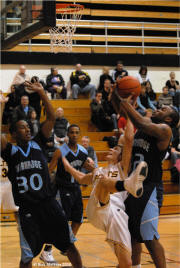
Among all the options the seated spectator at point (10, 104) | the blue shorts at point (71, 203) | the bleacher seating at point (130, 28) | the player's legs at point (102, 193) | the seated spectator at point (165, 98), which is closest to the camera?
the player's legs at point (102, 193)

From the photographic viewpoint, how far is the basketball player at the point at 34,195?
4.82 meters

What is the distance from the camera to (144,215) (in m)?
4.82

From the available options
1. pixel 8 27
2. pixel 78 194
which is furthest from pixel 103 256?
pixel 8 27

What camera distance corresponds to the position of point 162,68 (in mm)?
17031

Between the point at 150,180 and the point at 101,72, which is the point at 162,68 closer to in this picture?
the point at 101,72

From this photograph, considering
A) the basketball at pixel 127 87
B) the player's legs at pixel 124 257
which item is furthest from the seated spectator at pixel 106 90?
the player's legs at pixel 124 257

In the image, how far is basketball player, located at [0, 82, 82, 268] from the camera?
4816 mm

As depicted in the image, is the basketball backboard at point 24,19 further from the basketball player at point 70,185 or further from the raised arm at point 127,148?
the basketball player at point 70,185

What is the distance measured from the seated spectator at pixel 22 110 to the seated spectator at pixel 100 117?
7.50 ft

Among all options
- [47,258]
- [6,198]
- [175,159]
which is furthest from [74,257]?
[175,159]

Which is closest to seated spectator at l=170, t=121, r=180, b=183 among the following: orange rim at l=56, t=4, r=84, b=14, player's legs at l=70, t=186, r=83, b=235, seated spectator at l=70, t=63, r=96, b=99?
seated spectator at l=70, t=63, r=96, b=99

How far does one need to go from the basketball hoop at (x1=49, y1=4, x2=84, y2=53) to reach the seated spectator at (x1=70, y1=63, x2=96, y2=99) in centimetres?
648

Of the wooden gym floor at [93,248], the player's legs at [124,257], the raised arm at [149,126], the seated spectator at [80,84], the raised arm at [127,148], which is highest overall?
the seated spectator at [80,84]

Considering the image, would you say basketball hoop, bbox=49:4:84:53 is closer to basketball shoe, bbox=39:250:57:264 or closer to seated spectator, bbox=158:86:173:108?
basketball shoe, bbox=39:250:57:264
